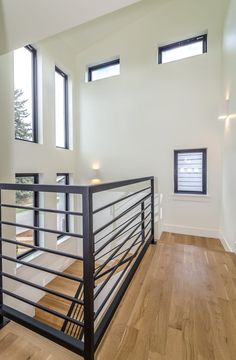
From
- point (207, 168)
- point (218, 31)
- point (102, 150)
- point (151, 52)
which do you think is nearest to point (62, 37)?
point (151, 52)

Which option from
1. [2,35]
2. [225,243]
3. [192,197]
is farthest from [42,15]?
[225,243]

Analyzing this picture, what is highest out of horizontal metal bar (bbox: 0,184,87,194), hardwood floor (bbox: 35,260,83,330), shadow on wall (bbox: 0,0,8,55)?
shadow on wall (bbox: 0,0,8,55)

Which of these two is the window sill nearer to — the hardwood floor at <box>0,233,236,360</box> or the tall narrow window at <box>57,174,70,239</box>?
the hardwood floor at <box>0,233,236,360</box>

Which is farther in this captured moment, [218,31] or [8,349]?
[218,31]

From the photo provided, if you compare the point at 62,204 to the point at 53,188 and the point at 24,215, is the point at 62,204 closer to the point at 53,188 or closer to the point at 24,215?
the point at 24,215

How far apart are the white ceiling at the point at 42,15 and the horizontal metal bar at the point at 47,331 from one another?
2.23m

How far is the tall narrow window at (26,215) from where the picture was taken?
348 cm

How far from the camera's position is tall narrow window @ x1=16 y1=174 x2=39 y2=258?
3.48 meters

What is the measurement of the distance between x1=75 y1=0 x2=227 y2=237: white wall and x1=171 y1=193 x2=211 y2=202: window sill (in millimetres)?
18

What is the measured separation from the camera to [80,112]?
4.88 metres

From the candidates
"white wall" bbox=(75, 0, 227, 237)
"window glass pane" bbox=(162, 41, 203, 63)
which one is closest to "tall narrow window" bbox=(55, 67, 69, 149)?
"white wall" bbox=(75, 0, 227, 237)

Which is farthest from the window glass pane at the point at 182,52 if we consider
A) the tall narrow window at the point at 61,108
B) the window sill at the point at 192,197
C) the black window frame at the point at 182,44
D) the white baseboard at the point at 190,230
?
the white baseboard at the point at 190,230

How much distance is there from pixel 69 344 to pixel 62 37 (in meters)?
5.21

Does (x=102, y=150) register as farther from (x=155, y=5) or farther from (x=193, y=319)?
(x=193, y=319)
